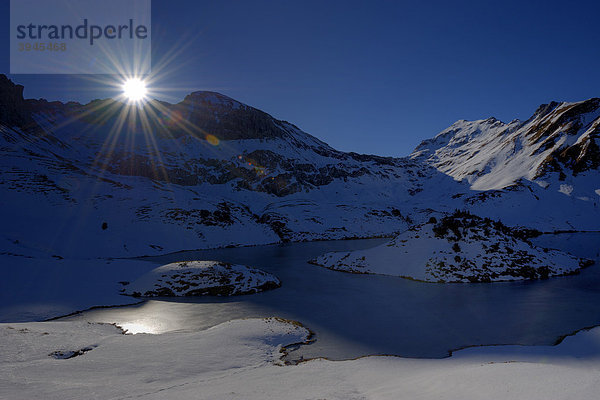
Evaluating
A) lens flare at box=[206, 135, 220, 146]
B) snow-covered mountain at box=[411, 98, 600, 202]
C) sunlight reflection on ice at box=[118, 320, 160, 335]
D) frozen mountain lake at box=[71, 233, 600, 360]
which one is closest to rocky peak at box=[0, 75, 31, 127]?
lens flare at box=[206, 135, 220, 146]

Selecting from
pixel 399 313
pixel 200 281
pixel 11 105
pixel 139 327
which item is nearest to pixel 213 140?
pixel 11 105

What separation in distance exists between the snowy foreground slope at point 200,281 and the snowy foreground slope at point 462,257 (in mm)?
12922

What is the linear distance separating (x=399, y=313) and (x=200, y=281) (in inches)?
627

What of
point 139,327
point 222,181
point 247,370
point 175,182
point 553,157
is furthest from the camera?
point 222,181

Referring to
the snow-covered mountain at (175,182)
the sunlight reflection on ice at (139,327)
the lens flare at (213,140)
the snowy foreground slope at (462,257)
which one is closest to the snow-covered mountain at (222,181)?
the snow-covered mountain at (175,182)

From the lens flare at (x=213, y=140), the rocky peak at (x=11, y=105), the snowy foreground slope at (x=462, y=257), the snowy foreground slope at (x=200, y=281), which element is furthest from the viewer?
the lens flare at (x=213, y=140)

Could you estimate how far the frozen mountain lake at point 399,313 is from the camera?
Answer: 46.6ft

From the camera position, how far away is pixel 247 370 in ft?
33.3

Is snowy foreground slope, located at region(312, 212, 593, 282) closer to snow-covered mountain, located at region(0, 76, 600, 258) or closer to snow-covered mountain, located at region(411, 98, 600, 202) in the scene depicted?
snow-covered mountain, located at region(0, 76, 600, 258)

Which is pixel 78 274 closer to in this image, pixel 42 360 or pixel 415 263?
pixel 42 360

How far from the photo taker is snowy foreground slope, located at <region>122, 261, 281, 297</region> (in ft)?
83.5

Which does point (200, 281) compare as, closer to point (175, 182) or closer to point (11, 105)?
point (175, 182)

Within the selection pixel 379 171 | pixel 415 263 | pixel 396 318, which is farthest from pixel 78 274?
pixel 379 171

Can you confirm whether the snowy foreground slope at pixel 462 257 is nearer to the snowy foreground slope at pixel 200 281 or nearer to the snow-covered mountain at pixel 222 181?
the snowy foreground slope at pixel 200 281
